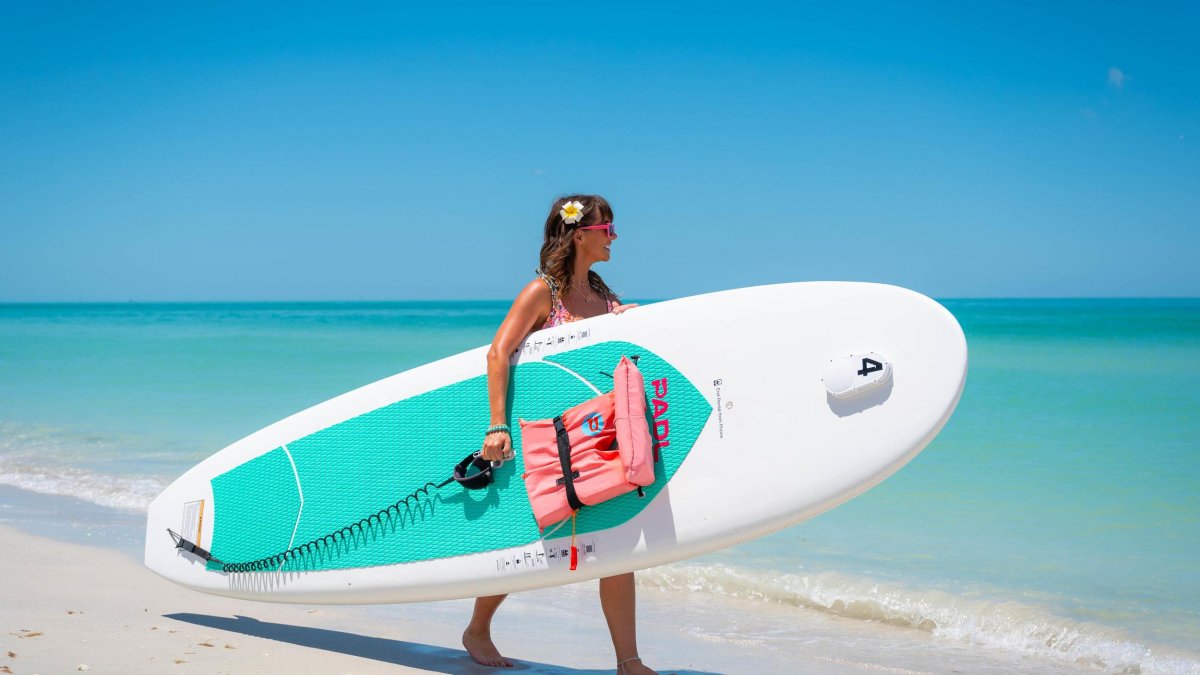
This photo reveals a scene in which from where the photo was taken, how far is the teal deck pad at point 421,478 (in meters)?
2.54

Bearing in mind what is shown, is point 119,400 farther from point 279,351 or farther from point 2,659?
point 279,351

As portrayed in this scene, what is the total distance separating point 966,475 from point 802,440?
169 inches

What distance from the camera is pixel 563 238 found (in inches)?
100

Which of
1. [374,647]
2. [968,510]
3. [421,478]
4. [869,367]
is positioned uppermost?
[869,367]

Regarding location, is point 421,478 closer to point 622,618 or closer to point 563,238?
point 622,618

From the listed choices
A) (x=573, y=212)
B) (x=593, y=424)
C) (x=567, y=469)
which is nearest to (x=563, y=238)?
(x=573, y=212)

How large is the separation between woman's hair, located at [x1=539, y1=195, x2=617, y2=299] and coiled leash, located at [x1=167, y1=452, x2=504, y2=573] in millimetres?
522

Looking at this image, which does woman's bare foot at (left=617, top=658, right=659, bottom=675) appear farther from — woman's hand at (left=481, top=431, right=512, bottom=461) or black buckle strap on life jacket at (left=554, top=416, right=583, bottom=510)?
woman's hand at (left=481, top=431, right=512, bottom=461)

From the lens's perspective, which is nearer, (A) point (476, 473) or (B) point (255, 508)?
(A) point (476, 473)

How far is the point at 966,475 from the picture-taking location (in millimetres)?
6277

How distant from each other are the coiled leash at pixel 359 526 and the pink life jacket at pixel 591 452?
0.66 feet

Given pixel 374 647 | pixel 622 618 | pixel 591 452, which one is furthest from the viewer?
pixel 374 647

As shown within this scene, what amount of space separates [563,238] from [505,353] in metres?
0.34

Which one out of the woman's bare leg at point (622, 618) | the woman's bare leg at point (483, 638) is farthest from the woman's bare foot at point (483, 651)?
the woman's bare leg at point (622, 618)
